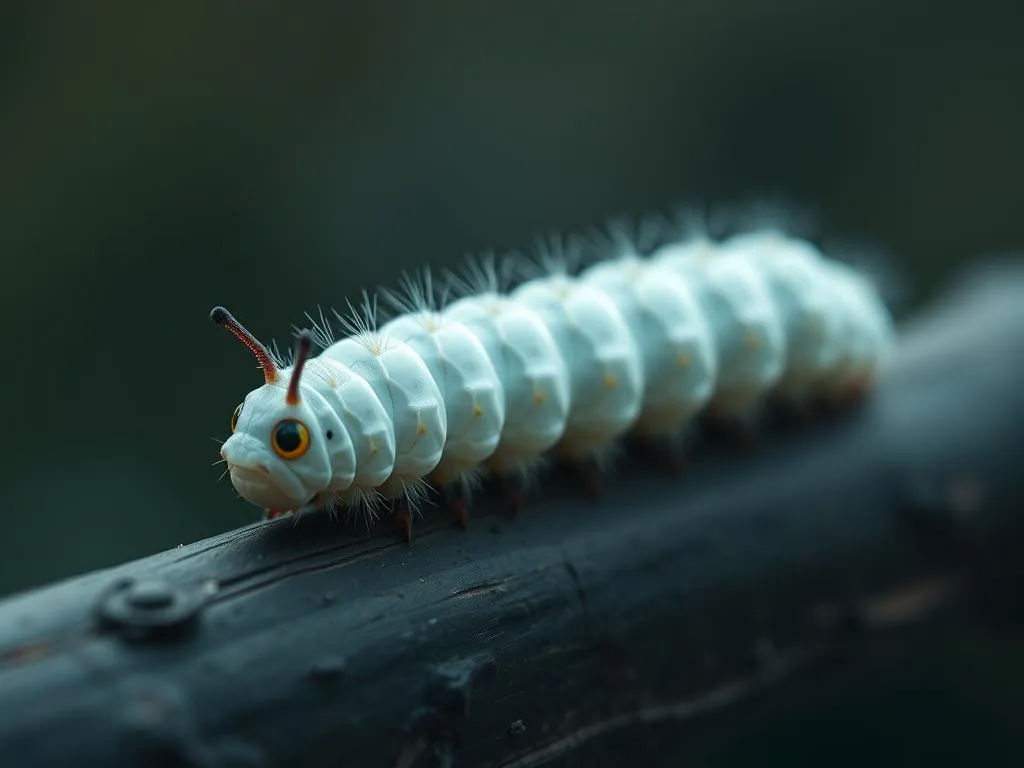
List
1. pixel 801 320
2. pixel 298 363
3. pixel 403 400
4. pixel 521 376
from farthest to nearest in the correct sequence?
pixel 801 320, pixel 521 376, pixel 403 400, pixel 298 363

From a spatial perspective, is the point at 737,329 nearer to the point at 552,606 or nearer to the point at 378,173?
the point at 552,606

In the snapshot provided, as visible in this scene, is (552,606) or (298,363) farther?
(552,606)

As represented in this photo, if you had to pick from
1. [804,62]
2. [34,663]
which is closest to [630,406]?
[34,663]

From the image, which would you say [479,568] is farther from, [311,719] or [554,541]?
[311,719]

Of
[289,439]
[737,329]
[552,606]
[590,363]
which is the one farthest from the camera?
[737,329]

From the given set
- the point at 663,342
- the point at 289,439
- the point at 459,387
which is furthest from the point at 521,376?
the point at 289,439

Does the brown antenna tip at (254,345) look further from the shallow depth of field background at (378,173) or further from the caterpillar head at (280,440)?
the shallow depth of field background at (378,173)
